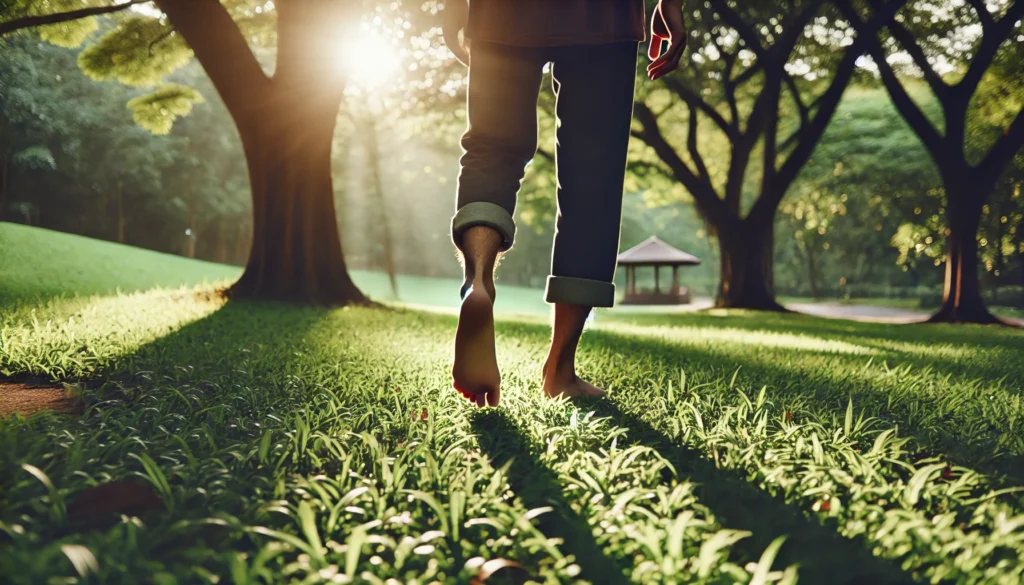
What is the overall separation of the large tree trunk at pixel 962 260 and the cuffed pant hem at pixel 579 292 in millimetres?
11849

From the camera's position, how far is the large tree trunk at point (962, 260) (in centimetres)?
1145

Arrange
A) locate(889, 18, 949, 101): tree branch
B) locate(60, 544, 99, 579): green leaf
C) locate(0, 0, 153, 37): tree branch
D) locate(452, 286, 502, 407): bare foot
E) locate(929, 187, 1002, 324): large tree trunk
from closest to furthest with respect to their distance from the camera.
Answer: locate(60, 544, 99, 579): green leaf < locate(452, 286, 502, 407): bare foot < locate(0, 0, 153, 37): tree branch < locate(929, 187, 1002, 324): large tree trunk < locate(889, 18, 949, 101): tree branch

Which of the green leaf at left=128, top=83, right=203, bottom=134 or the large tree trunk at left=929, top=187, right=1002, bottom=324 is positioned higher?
the green leaf at left=128, top=83, right=203, bottom=134

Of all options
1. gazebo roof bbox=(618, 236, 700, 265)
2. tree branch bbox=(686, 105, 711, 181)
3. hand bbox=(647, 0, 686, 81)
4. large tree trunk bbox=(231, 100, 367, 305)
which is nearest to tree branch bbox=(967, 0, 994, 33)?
tree branch bbox=(686, 105, 711, 181)

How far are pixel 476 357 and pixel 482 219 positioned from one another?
498 mm

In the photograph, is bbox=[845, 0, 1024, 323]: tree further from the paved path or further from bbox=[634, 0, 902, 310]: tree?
the paved path

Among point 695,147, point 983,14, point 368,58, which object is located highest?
point 983,14

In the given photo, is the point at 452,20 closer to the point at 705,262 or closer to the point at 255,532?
the point at 255,532

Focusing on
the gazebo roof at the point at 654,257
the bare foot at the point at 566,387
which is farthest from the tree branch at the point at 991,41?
the gazebo roof at the point at 654,257

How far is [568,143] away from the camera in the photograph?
88.3 inches

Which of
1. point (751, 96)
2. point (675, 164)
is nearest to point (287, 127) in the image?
point (675, 164)

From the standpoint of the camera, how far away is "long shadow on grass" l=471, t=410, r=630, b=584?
0.95m

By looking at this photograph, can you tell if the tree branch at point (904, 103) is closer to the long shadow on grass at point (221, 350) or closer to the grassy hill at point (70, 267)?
the long shadow on grass at point (221, 350)

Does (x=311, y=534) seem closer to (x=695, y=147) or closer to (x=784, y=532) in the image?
(x=784, y=532)
